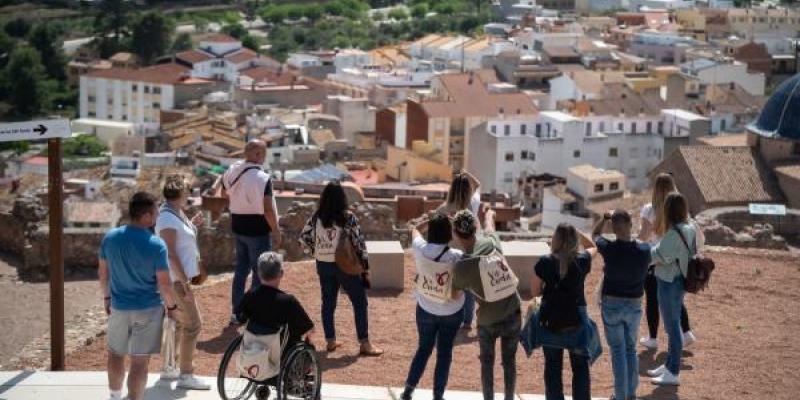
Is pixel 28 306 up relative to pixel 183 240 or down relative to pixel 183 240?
down

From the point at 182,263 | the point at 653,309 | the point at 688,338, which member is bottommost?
the point at 688,338

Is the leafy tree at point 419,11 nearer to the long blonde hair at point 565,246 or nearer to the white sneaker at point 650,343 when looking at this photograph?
the white sneaker at point 650,343

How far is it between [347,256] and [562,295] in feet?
5.98

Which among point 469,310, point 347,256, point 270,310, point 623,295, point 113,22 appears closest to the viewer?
point 270,310

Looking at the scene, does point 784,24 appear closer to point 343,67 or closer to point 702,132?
point 343,67

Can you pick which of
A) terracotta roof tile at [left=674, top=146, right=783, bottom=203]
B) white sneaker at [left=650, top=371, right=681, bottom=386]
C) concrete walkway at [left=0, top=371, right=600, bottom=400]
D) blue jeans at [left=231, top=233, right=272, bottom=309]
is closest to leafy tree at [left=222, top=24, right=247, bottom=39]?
terracotta roof tile at [left=674, top=146, right=783, bottom=203]

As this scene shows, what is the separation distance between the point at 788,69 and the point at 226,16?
149ft

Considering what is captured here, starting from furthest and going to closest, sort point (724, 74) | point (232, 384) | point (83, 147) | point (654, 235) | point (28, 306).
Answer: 1. point (724, 74)
2. point (83, 147)
3. point (28, 306)
4. point (654, 235)
5. point (232, 384)

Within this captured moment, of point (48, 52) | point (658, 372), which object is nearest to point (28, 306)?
point (658, 372)

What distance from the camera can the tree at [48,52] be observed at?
265 feet

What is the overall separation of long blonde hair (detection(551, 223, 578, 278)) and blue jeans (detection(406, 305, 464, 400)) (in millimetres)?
716

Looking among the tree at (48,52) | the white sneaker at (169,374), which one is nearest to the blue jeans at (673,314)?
the white sneaker at (169,374)

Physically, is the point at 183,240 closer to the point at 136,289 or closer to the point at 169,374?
the point at 136,289

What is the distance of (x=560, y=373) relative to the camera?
304 inches
